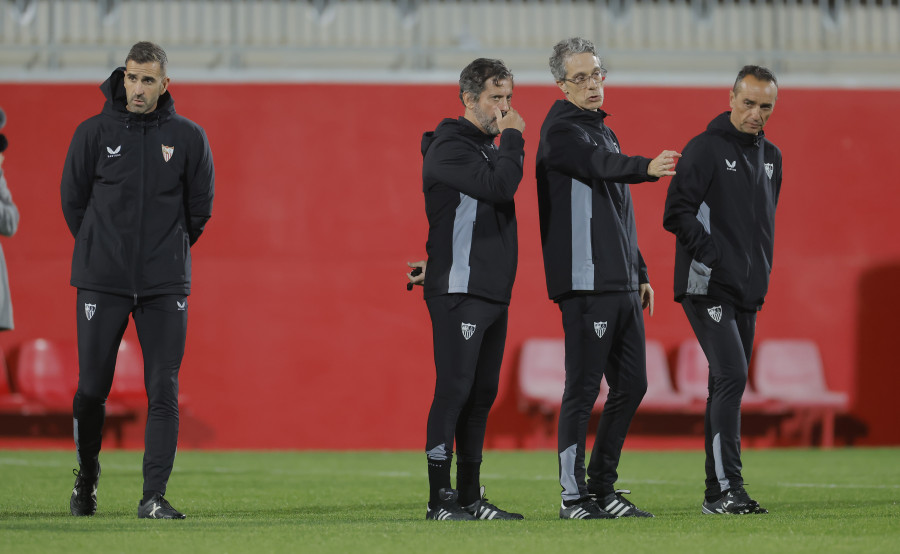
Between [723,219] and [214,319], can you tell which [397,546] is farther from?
[214,319]

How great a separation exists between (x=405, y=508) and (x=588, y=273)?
1.52 m

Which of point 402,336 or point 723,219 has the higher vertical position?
point 723,219

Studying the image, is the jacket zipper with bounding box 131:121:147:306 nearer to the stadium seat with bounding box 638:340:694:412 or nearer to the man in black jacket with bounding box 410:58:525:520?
the man in black jacket with bounding box 410:58:525:520

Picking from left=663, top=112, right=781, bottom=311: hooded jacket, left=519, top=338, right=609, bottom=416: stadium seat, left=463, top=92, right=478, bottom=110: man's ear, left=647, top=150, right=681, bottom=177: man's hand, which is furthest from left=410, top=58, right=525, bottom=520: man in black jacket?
A: left=519, top=338, right=609, bottom=416: stadium seat

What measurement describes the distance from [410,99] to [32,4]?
3.66 meters

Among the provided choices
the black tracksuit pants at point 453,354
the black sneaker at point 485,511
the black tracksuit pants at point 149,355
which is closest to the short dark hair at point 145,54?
the black tracksuit pants at point 149,355

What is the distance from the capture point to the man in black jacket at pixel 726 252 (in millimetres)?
5297

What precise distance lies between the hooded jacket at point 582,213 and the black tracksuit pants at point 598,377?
0.08 m

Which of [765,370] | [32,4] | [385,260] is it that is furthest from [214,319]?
[765,370]

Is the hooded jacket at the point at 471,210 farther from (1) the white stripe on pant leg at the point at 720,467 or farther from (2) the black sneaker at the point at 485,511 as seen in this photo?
(1) the white stripe on pant leg at the point at 720,467

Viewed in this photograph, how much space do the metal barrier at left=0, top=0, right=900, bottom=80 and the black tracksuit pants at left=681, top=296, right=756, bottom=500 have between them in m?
6.11

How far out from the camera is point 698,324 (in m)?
5.43

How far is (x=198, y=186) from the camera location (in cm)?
532

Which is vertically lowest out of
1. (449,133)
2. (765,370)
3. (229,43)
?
(765,370)
